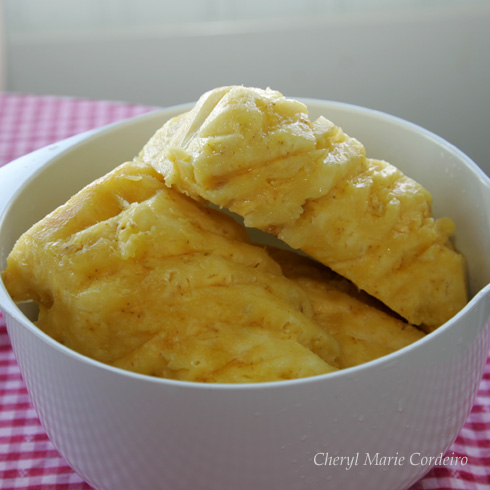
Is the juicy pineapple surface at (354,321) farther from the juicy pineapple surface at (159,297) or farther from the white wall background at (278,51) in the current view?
the white wall background at (278,51)

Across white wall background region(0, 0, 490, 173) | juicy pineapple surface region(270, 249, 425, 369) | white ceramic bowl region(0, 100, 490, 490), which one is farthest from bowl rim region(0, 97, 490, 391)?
white wall background region(0, 0, 490, 173)

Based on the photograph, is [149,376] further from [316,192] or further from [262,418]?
[316,192]

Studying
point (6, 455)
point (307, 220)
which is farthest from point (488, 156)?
point (6, 455)

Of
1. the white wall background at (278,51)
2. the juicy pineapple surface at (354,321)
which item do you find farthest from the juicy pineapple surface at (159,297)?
the white wall background at (278,51)

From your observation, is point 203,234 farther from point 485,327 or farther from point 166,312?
point 485,327

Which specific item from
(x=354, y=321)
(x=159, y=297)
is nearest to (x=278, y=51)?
(x=354, y=321)

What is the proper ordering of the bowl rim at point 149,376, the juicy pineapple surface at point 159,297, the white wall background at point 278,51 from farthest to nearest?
the white wall background at point 278,51
the juicy pineapple surface at point 159,297
the bowl rim at point 149,376
